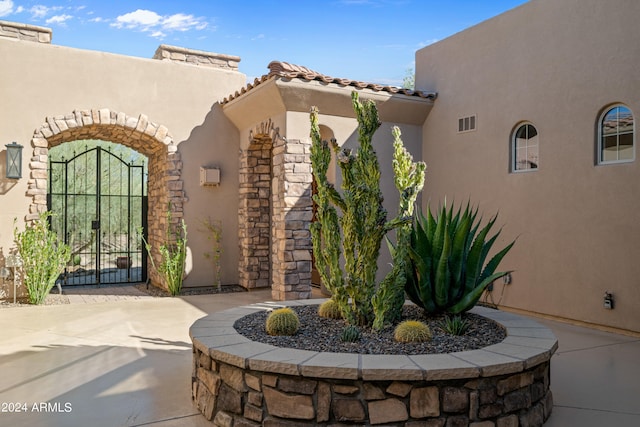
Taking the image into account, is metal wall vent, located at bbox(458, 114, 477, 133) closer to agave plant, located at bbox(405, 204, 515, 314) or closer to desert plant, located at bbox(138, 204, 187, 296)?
agave plant, located at bbox(405, 204, 515, 314)

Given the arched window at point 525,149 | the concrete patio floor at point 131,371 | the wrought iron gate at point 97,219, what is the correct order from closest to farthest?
the concrete patio floor at point 131,371 → the arched window at point 525,149 → the wrought iron gate at point 97,219

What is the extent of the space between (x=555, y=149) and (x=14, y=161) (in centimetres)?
866

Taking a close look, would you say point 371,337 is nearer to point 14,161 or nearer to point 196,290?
point 196,290

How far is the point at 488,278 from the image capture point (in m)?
5.09

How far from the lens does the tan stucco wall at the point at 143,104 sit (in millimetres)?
8977

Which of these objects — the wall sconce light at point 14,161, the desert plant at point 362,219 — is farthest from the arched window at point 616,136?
the wall sconce light at point 14,161

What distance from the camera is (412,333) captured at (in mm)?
4457

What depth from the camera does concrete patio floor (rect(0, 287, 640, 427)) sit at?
4.18m

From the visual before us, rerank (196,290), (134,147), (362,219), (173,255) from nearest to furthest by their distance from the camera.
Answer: (362,219) → (173,255) → (196,290) → (134,147)

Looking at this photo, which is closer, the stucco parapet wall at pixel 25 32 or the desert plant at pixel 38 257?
the desert plant at pixel 38 257

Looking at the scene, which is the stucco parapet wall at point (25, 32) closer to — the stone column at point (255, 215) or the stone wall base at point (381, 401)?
the stone column at point (255, 215)

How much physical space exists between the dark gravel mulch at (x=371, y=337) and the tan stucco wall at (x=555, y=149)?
9.15 ft

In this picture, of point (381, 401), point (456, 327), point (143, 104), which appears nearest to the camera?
point (381, 401)

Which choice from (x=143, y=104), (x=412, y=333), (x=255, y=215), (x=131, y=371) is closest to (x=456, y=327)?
(x=412, y=333)
